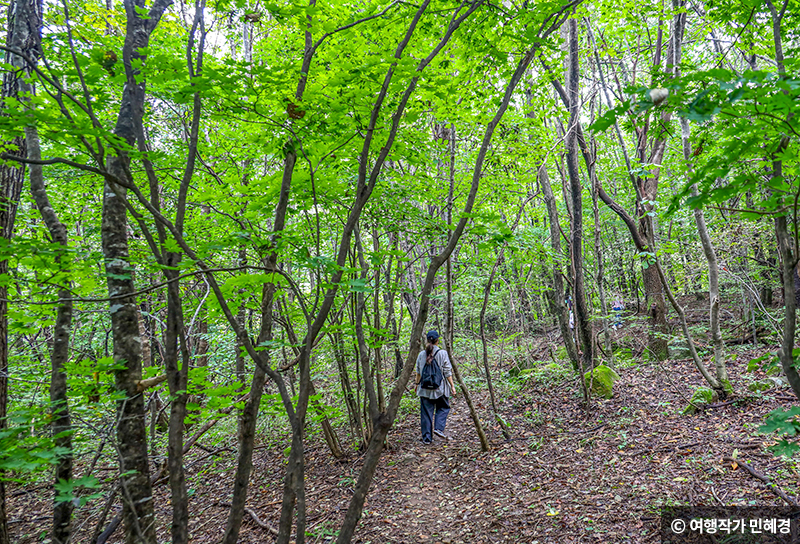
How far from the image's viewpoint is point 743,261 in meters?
8.07

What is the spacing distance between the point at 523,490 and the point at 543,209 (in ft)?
46.9

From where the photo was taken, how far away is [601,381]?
6664 mm

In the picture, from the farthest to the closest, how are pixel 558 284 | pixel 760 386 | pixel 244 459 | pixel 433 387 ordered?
pixel 558 284, pixel 433 387, pixel 760 386, pixel 244 459

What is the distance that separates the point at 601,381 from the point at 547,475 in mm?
2562

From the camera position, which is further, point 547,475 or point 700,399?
point 700,399

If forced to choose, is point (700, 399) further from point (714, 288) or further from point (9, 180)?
point (9, 180)

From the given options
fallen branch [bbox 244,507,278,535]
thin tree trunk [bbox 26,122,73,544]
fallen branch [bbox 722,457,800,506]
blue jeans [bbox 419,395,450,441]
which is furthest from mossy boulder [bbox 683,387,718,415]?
thin tree trunk [bbox 26,122,73,544]

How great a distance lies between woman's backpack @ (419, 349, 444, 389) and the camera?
634 centimetres

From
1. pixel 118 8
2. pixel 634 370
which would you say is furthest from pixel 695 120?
pixel 634 370

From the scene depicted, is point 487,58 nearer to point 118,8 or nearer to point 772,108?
point 772,108

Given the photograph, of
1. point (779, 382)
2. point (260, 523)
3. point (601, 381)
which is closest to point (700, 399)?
point (779, 382)

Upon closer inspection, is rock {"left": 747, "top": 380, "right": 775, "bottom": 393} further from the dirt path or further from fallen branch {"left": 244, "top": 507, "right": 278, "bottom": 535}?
fallen branch {"left": 244, "top": 507, "right": 278, "bottom": 535}

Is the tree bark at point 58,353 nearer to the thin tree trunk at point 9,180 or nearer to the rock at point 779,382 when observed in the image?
the thin tree trunk at point 9,180

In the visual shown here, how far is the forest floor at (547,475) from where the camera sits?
146 inches
